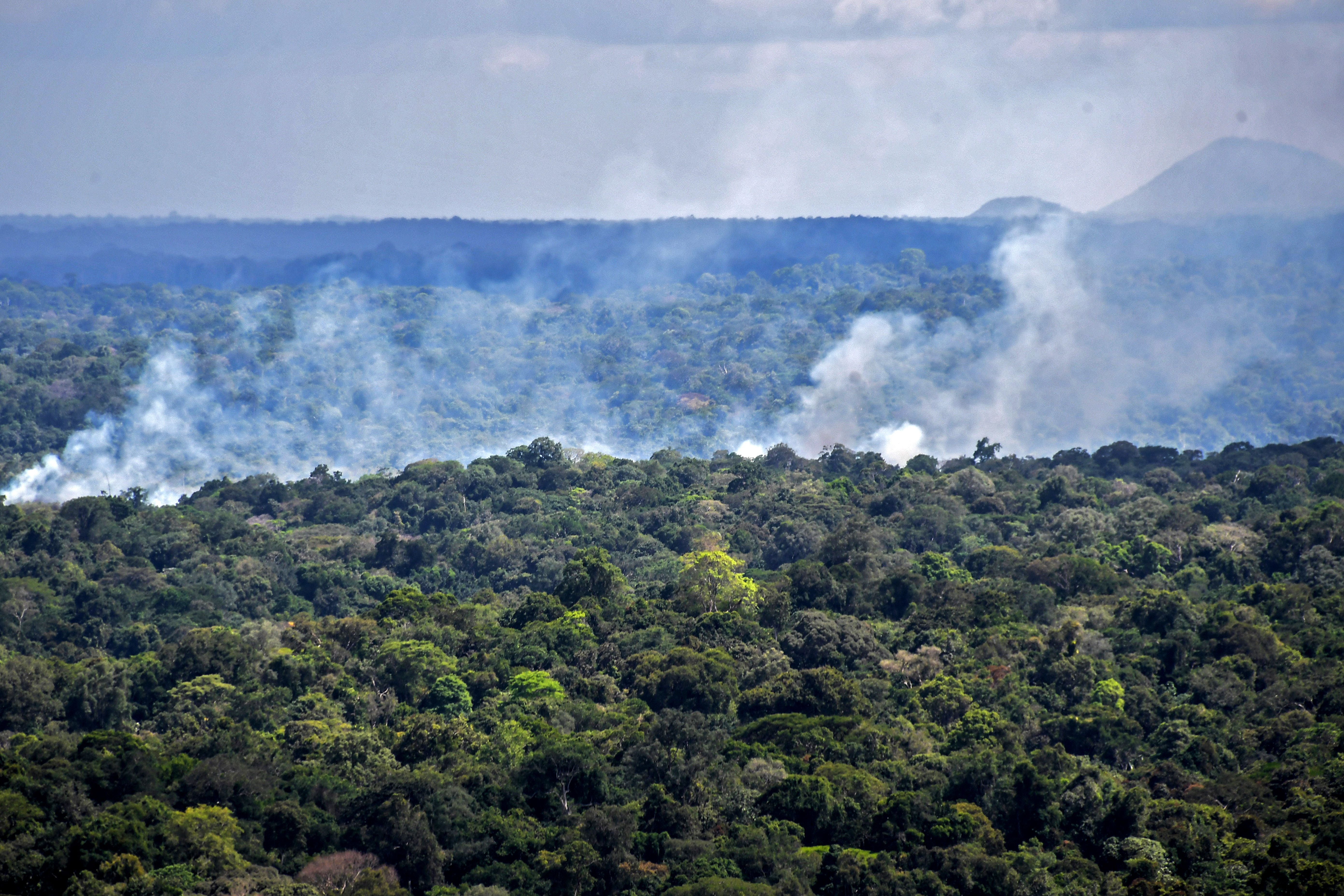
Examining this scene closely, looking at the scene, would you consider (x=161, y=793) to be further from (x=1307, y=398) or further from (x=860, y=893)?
(x=1307, y=398)

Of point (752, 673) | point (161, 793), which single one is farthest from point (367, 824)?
point (752, 673)

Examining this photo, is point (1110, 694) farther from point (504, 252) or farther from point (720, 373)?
point (504, 252)

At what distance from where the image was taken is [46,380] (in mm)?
120812

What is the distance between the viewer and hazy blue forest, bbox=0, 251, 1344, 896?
36.1 meters

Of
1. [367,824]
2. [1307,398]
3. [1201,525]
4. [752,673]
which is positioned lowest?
[367,824]

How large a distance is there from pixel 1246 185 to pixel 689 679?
120m

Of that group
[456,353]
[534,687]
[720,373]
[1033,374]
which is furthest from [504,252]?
[534,687]

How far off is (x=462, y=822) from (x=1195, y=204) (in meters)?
129

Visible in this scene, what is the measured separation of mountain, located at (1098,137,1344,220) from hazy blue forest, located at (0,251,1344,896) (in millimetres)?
60299

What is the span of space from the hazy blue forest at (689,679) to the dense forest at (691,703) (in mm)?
120

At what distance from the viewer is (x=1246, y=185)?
493ft

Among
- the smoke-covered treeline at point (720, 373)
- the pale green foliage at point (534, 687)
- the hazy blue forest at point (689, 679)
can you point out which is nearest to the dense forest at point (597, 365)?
the smoke-covered treeline at point (720, 373)

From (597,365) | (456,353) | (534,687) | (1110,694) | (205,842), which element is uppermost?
(597,365)

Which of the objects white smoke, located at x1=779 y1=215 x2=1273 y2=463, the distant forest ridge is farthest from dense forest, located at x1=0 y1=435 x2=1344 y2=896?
the distant forest ridge
